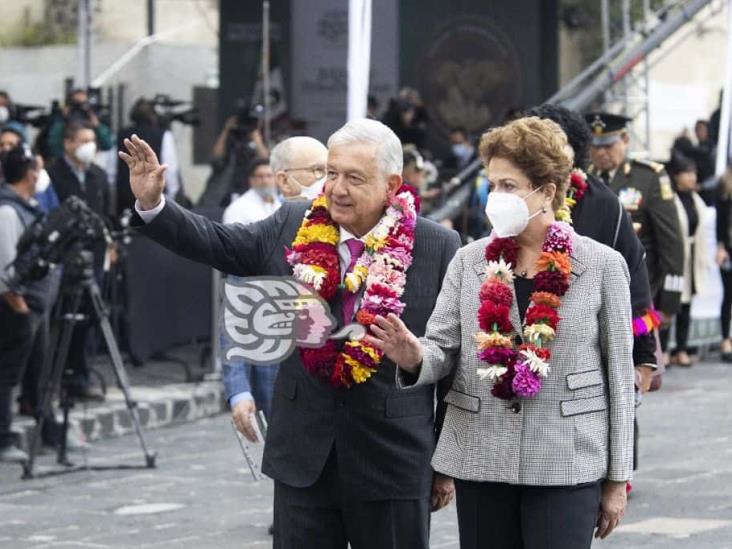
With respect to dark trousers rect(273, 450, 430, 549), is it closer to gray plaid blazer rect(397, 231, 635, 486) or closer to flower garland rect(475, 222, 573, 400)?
gray plaid blazer rect(397, 231, 635, 486)

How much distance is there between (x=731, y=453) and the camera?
1092 centimetres

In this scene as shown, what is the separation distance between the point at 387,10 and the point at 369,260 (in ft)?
55.7

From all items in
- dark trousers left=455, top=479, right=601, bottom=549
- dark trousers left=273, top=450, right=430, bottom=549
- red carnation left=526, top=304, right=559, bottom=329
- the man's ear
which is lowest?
dark trousers left=273, top=450, right=430, bottom=549

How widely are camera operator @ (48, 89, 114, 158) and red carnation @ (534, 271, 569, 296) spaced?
9.73 metres

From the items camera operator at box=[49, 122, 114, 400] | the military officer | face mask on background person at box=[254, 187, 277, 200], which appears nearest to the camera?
the military officer

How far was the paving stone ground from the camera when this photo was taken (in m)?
8.44

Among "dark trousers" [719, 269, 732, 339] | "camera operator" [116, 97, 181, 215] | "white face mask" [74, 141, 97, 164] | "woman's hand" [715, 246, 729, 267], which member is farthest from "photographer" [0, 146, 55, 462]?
"dark trousers" [719, 269, 732, 339]

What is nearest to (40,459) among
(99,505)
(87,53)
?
(99,505)

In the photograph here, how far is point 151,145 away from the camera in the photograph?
53.8ft

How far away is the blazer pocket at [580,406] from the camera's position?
16.0ft

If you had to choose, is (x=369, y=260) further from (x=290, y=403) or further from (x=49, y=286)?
(x=49, y=286)

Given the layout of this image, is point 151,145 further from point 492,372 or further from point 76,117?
point 492,372

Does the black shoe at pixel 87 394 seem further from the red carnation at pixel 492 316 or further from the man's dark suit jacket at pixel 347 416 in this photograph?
the red carnation at pixel 492 316

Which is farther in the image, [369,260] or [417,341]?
[369,260]
